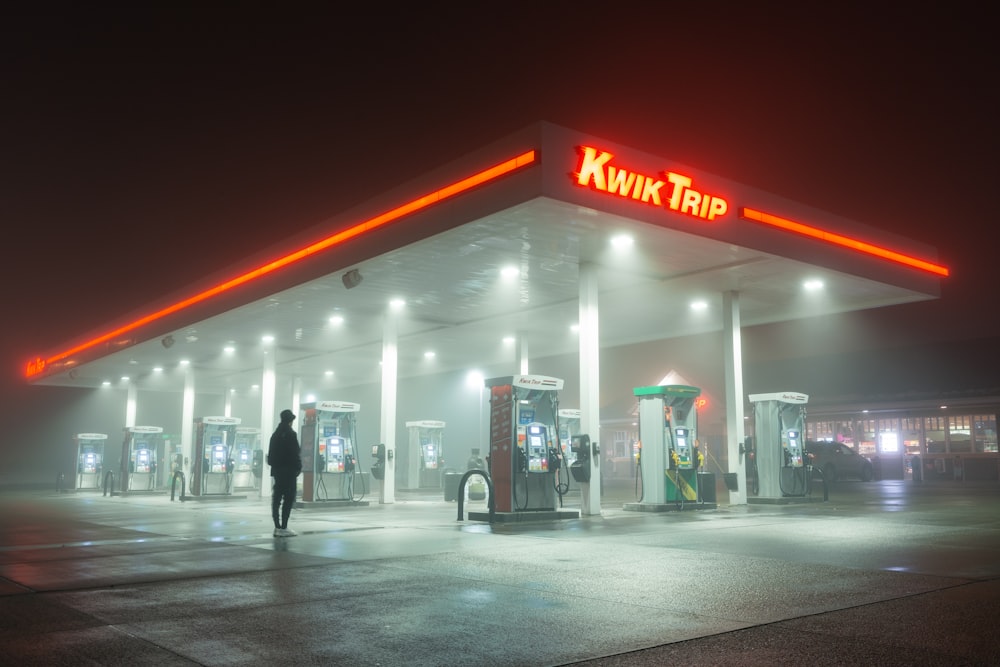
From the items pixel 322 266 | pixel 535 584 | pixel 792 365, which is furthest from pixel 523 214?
pixel 792 365

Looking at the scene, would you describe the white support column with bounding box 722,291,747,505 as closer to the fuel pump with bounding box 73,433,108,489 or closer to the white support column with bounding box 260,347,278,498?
the white support column with bounding box 260,347,278,498

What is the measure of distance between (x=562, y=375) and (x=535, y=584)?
43.5 metres

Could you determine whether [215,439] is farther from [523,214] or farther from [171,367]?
[523,214]

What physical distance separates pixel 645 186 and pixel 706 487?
24.8 feet

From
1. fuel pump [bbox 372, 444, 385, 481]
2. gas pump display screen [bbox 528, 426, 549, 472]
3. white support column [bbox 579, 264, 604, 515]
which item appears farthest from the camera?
fuel pump [bbox 372, 444, 385, 481]

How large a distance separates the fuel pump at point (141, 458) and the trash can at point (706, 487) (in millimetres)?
21704

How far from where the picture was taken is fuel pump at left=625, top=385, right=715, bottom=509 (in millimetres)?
18156

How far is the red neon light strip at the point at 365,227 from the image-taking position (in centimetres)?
1395

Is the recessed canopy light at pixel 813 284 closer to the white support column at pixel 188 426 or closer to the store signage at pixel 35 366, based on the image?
the white support column at pixel 188 426

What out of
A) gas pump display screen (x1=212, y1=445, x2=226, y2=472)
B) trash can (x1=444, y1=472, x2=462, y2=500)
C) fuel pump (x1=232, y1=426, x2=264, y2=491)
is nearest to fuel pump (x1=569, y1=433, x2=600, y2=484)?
trash can (x1=444, y1=472, x2=462, y2=500)

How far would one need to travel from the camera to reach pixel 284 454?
40.8 feet

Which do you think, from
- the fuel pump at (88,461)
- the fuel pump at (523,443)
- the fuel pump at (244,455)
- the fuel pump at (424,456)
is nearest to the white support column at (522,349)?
the fuel pump at (424,456)

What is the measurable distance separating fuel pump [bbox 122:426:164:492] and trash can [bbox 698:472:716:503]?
854 inches

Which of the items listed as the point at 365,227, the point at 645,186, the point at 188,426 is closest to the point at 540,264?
the point at 365,227
